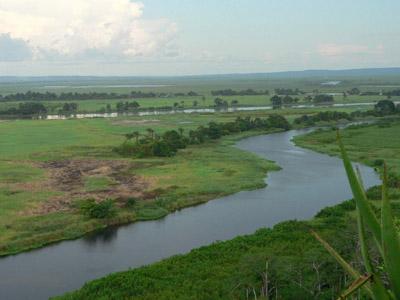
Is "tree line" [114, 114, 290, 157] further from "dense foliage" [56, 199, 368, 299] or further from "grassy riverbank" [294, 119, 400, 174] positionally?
"dense foliage" [56, 199, 368, 299]

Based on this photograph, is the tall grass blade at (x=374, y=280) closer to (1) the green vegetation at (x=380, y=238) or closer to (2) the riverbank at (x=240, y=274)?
(1) the green vegetation at (x=380, y=238)

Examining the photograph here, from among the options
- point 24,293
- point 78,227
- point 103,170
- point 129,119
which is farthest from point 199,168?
point 129,119

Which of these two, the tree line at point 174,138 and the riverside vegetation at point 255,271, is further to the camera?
the tree line at point 174,138

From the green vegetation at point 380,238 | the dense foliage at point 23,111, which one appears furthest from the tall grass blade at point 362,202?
the dense foliage at point 23,111

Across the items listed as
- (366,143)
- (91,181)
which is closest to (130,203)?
(91,181)

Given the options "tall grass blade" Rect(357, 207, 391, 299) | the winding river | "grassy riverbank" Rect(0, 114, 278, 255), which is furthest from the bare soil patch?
"tall grass blade" Rect(357, 207, 391, 299)

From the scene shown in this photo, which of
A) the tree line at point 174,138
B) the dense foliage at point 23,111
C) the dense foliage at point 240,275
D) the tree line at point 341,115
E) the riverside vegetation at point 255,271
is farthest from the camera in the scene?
the dense foliage at point 23,111

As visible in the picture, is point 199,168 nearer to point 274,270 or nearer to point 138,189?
point 138,189
